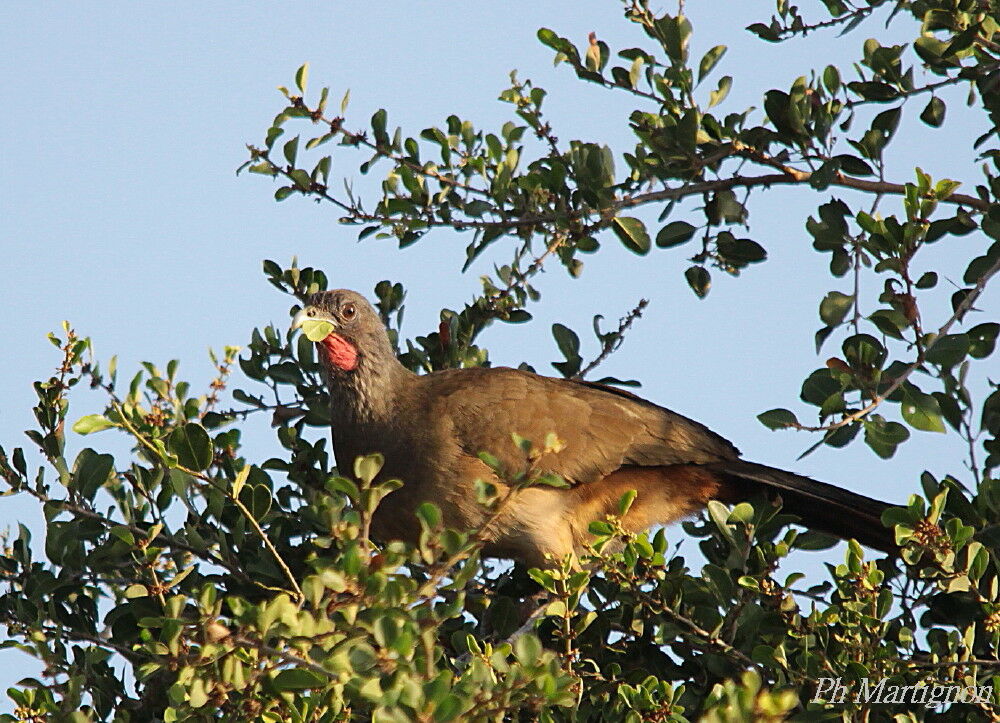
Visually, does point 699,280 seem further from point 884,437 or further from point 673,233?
point 884,437

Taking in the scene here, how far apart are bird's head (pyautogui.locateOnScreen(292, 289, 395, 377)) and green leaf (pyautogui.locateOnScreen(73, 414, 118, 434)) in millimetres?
1816

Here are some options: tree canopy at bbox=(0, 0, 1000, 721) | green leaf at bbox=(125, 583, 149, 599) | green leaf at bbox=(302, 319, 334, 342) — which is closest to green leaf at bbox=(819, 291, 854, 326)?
tree canopy at bbox=(0, 0, 1000, 721)

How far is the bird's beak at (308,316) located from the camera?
4.78 m

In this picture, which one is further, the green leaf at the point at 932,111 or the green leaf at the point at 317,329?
the green leaf at the point at 317,329

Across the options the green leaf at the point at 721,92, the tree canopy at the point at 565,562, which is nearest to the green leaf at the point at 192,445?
the tree canopy at the point at 565,562

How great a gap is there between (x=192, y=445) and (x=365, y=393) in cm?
190

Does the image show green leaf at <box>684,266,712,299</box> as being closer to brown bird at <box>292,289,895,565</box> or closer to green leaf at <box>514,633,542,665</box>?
brown bird at <box>292,289,895,565</box>

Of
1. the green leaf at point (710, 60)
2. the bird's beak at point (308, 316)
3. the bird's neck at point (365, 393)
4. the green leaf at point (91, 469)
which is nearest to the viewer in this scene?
the green leaf at point (91, 469)

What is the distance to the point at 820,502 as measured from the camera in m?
4.76

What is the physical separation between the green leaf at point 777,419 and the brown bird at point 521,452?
170 cm

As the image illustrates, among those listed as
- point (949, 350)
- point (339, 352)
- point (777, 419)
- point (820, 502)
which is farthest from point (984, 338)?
point (339, 352)

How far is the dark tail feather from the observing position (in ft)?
15.0

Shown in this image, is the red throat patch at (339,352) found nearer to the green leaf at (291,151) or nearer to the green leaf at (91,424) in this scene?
the green leaf at (291,151)

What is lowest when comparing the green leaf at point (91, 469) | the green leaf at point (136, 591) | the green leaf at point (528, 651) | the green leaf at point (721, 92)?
the green leaf at point (136, 591)
